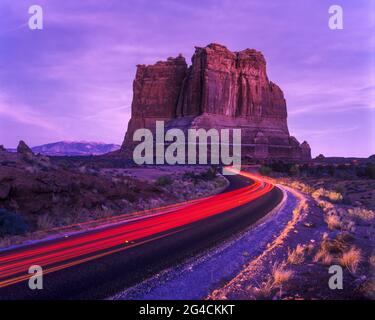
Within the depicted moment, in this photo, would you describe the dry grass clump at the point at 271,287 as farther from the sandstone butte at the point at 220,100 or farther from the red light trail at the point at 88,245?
the sandstone butte at the point at 220,100

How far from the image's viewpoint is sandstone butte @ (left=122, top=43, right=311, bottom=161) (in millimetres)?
134500

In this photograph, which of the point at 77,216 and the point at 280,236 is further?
the point at 77,216

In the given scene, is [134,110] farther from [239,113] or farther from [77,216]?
[77,216]

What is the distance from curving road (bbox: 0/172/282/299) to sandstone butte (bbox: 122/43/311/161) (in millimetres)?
108358

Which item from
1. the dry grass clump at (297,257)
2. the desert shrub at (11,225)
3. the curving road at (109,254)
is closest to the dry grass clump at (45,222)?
the desert shrub at (11,225)

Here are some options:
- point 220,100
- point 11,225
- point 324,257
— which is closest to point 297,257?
point 324,257

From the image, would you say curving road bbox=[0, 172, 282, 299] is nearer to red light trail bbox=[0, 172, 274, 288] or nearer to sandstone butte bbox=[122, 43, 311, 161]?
red light trail bbox=[0, 172, 274, 288]

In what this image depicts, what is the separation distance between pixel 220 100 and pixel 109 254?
131 m

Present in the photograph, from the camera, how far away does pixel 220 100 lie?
138750 millimetres

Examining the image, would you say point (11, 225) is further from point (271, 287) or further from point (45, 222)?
point (271, 287)

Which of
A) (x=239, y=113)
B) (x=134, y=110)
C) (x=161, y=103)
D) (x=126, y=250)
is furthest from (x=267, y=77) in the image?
(x=126, y=250)

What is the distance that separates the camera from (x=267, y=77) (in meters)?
163

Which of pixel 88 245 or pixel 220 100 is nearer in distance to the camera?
pixel 88 245
